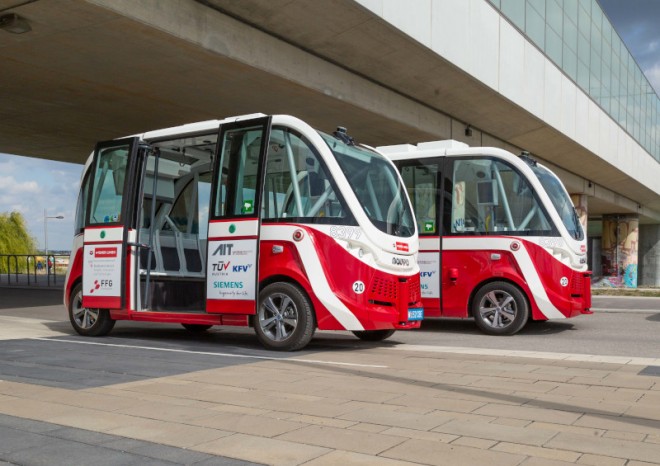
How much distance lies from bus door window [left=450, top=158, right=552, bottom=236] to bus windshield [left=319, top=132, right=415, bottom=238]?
2.18 meters

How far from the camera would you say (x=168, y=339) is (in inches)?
433

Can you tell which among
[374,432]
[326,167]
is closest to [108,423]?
[374,432]

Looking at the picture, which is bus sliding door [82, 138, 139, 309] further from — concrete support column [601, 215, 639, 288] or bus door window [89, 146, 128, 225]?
concrete support column [601, 215, 639, 288]

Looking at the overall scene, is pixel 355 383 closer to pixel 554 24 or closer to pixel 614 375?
pixel 614 375

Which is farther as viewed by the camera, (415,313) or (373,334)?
(373,334)

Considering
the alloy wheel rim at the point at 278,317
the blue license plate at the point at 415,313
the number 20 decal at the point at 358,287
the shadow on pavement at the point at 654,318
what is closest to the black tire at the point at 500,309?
the blue license plate at the point at 415,313

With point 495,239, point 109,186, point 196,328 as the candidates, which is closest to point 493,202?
point 495,239

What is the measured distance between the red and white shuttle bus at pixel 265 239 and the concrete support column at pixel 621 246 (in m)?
46.6

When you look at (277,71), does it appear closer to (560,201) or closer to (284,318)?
(560,201)

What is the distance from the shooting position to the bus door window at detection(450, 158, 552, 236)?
38.0 feet

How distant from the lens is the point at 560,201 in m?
12.0

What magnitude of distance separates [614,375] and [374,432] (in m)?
3.42

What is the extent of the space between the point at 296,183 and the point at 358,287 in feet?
4.76

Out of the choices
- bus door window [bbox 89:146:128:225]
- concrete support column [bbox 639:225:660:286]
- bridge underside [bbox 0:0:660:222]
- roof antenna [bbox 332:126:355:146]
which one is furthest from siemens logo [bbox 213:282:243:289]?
concrete support column [bbox 639:225:660:286]
